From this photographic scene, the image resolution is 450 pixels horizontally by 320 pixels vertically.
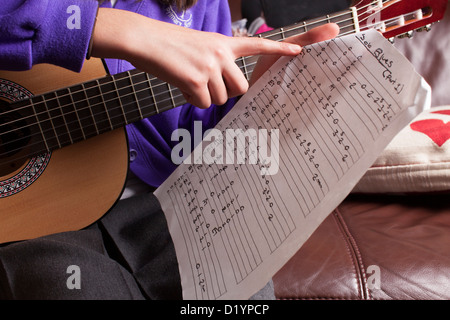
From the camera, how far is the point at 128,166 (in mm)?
672

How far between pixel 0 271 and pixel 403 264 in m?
0.55

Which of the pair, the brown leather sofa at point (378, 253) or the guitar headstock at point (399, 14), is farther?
the guitar headstock at point (399, 14)

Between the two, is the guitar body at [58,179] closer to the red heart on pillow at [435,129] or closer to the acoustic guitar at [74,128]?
the acoustic guitar at [74,128]

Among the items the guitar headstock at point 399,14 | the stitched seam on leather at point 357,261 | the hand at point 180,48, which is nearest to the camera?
the hand at point 180,48

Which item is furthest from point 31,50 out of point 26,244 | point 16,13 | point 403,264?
point 403,264

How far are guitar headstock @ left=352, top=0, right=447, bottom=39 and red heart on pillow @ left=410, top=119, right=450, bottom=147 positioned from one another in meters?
0.19

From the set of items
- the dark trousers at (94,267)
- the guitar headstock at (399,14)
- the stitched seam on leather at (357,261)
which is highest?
the guitar headstock at (399,14)

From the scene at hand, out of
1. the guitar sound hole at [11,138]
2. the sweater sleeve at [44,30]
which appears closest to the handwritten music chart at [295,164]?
the sweater sleeve at [44,30]

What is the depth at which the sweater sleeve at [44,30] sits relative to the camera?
1.44ft

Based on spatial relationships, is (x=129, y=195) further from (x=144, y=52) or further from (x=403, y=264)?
(x=403, y=264)

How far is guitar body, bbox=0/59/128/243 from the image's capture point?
0.63m

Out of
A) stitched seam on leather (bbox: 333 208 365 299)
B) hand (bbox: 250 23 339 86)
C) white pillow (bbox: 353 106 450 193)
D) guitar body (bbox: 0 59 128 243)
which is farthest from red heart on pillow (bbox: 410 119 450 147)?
guitar body (bbox: 0 59 128 243)

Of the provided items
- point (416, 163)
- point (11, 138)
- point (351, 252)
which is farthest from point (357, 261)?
point (11, 138)

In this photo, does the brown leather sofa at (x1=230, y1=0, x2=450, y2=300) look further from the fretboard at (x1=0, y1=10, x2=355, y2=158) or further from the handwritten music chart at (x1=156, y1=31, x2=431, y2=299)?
the fretboard at (x1=0, y1=10, x2=355, y2=158)
